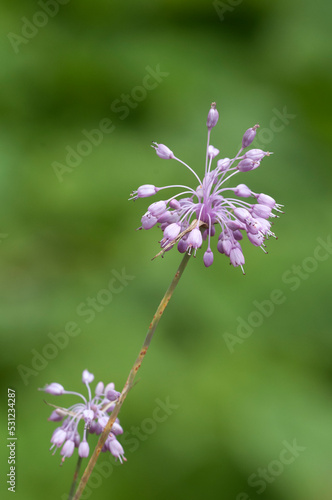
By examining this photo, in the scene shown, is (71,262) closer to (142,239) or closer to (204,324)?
(142,239)

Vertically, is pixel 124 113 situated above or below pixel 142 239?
above

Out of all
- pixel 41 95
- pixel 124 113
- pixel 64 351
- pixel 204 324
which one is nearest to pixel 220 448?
pixel 204 324

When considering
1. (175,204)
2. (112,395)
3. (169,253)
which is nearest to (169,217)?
(175,204)

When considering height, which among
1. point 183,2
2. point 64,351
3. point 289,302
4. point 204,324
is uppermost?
point 183,2

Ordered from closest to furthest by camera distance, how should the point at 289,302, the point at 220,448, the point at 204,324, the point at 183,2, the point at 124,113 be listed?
the point at 220,448, the point at 204,324, the point at 289,302, the point at 124,113, the point at 183,2

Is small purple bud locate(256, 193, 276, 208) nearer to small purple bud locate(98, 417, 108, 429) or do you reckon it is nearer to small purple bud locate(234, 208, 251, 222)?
small purple bud locate(234, 208, 251, 222)

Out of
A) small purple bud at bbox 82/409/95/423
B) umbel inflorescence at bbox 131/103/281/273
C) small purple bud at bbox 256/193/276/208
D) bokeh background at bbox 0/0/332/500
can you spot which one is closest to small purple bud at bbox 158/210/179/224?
umbel inflorescence at bbox 131/103/281/273

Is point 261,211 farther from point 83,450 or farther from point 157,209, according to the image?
point 83,450

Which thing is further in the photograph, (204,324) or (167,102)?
(167,102)
